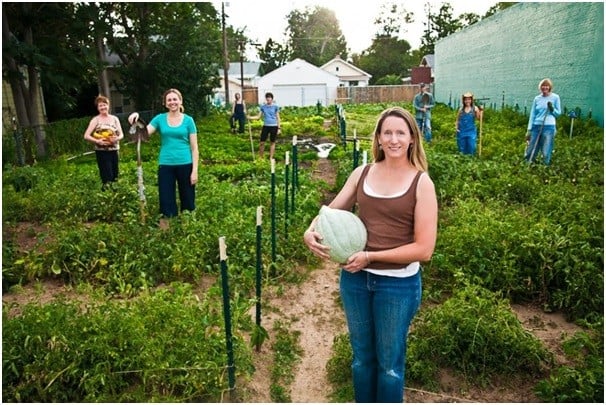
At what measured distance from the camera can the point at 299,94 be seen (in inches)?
1604

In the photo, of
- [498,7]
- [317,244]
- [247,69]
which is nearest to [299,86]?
[247,69]

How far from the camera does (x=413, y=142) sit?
7.98ft

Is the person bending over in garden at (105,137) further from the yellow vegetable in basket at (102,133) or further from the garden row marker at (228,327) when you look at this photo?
the garden row marker at (228,327)

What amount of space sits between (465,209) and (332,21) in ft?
245

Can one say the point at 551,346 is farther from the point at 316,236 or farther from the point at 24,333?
the point at 24,333

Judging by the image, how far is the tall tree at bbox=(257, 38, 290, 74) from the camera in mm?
69000

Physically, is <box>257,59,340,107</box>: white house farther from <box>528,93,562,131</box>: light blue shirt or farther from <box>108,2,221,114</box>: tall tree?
<box>528,93,562,131</box>: light blue shirt

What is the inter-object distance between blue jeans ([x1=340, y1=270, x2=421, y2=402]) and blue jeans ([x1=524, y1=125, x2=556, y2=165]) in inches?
273

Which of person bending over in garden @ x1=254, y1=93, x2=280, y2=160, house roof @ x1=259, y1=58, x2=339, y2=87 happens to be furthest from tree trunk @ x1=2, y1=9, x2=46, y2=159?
house roof @ x1=259, y1=58, x2=339, y2=87

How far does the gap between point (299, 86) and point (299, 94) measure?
67 centimetres

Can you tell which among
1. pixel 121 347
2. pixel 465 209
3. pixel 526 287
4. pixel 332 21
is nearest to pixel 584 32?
pixel 465 209

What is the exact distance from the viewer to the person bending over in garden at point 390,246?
2.32 m

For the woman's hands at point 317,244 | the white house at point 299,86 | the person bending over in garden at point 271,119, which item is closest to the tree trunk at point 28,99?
the person bending over in garden at point 271,119

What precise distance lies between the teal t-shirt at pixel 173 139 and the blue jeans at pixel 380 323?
3323 millimetres
